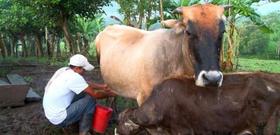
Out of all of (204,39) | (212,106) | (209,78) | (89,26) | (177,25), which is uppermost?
(89,26)

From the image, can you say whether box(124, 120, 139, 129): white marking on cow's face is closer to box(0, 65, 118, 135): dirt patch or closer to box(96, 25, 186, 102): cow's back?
box(96, 25, 186, 102): cow's back

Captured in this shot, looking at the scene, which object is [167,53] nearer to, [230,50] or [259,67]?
[230,50]

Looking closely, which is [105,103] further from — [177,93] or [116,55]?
[177,93]

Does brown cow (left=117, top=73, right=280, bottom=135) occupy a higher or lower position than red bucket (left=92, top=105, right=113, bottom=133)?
higher

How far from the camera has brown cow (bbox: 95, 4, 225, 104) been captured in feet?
14.8

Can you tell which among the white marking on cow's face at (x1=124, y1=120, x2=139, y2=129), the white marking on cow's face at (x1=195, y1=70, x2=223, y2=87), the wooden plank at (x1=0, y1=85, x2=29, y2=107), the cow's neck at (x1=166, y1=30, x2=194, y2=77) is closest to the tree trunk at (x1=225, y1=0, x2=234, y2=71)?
the wooden plank at (x1=0, y1=85, x2=29, y2=107)

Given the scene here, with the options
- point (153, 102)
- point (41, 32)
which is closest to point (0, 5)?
point (41, 32)

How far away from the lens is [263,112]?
445cm

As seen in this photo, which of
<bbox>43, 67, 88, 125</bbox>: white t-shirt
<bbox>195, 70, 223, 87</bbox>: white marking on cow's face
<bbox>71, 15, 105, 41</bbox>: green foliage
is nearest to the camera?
<bbox>195, 70, 223, 87</bbox>: white marking on cow's face

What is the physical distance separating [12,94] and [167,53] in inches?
146

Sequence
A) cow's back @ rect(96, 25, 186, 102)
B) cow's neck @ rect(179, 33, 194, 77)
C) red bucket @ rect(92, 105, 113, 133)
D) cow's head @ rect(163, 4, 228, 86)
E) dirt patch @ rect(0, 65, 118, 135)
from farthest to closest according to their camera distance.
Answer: dirt patch @ rect(0, 65, 118, 135), red bucket @ rect(92, 105, 113, 133), cow's back @ rect(96, 25, 186, 102), cow's neck @ rect(179, 33, 194, 77), cow's head @ rect(163, 4, 228, 86)

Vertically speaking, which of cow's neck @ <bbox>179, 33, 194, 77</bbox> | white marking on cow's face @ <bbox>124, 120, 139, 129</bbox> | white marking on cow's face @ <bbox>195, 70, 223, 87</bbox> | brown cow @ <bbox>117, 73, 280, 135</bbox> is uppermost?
cow's neck @ <bbox>179, 33, 194, 77</bbox>

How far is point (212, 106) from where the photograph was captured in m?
4.56

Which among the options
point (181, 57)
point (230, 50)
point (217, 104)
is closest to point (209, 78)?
point (217, 104)
